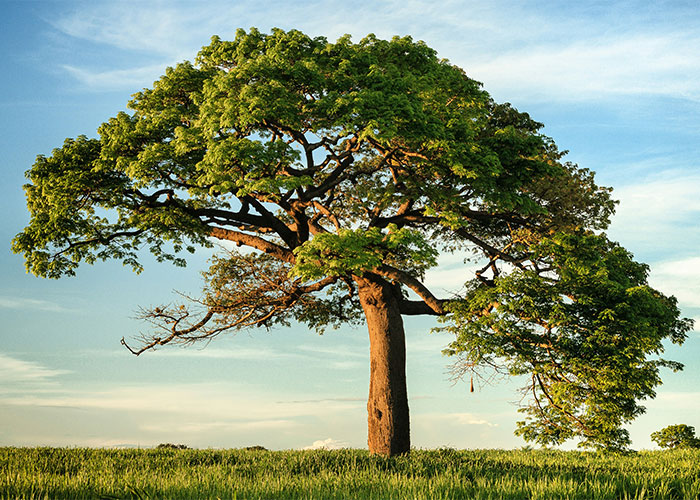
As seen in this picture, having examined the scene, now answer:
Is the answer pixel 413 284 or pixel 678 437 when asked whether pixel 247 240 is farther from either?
pixel 678 437

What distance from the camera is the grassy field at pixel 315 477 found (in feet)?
31.4

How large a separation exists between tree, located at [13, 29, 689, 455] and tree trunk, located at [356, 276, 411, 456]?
5 cm

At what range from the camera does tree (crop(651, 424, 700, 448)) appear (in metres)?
23.7

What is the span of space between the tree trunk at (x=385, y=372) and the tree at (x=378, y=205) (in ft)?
0.15

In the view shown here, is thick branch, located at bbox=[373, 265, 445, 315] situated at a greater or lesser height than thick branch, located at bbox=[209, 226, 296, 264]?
lesser

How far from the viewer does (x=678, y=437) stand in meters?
24.0

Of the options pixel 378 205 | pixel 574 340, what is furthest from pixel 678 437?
A: pixel 378 205

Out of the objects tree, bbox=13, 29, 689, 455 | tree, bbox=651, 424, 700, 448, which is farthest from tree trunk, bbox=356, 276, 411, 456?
tree, bbox=651, 424, 700, 448

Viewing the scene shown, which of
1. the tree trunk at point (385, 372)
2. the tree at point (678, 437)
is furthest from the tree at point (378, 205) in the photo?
the tree at point (678, 437)

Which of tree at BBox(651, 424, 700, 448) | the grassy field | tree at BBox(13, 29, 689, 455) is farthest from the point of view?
tree at BBox(651, 424, 700, 448)

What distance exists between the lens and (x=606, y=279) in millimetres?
15344

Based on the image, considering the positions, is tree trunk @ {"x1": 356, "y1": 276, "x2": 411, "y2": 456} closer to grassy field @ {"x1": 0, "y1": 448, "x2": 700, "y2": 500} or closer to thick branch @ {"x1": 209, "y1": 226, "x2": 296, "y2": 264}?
grassy field @ {"x1": 0, "y1": 448, "x2": 700, "y2": 500}

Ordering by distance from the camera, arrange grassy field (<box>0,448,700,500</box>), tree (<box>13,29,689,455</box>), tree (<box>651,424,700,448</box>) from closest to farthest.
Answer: grassy field (<box>0,448,700,500</box>) < tree (<box>13,29,689,455</box>) < tree (<box>651,424,700,448</box>)

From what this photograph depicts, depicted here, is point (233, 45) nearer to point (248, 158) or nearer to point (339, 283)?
point (248, 158)
